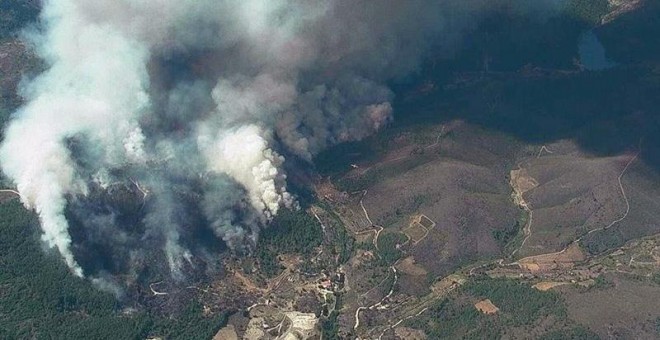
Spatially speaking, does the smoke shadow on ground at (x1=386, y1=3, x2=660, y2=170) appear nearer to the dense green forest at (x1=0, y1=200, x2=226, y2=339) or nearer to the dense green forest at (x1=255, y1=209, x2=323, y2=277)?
the dense green forest at (x1=255, y1=209, x2=323, y2=277)

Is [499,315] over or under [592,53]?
under

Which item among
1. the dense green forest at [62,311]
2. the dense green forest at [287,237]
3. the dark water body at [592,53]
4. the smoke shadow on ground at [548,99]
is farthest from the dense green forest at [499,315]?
the dark water body at [592,53]

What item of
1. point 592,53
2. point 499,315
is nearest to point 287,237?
point 499,315

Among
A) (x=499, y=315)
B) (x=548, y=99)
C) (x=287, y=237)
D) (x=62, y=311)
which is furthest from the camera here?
(x=548, y=99)

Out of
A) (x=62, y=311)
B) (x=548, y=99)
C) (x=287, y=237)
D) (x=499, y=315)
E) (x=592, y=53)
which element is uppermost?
(x=62, y=311)

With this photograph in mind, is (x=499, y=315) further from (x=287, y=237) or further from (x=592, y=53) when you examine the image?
(x=592, y=53)

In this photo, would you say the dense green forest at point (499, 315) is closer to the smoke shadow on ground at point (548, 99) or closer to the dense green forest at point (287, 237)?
the dense green forest at point (287, 237)

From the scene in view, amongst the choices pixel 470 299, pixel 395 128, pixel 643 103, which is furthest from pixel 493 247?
pixel 643 103

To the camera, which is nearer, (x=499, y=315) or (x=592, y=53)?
(x=499, y=315)

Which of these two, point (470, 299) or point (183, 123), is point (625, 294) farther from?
point (183, 123)
